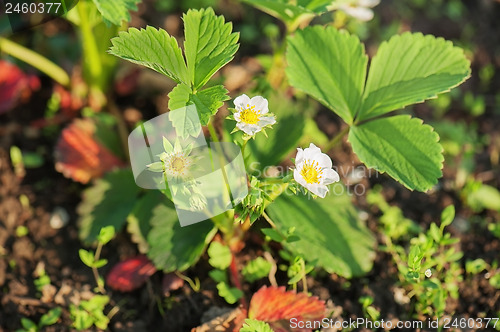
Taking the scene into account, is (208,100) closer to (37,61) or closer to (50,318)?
(50,318)

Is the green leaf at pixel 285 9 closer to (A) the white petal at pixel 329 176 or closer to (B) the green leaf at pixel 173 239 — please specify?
(A) the white petal at pixel 329 176

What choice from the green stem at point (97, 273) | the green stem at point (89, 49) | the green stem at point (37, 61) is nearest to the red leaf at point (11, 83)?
the green stem at point (37, 61)

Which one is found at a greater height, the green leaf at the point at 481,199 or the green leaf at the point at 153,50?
the green leaf at the point at 153,50

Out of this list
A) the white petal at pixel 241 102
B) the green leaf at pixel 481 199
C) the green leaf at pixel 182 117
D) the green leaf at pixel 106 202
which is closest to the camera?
the green leaf at pixel 182 117

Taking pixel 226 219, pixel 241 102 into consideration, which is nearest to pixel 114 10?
pixel 241 102

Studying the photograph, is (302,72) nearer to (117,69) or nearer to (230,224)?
(230,224)

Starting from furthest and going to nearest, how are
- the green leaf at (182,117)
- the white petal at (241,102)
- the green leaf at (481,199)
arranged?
the green leaf at (481,199)
the white petal at (241,102)
the green leaf at (182,117)

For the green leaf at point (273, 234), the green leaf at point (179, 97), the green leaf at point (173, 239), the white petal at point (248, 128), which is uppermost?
the green leaf at point (179, 97)

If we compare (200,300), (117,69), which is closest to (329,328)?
(200,300)

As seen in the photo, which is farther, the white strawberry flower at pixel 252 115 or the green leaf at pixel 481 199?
the green leaf at pixel 481 199

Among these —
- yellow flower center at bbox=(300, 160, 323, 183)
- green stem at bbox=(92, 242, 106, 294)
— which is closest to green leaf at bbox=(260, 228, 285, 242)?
yellow flower center at bbox=(300, 160, 323, 183)
